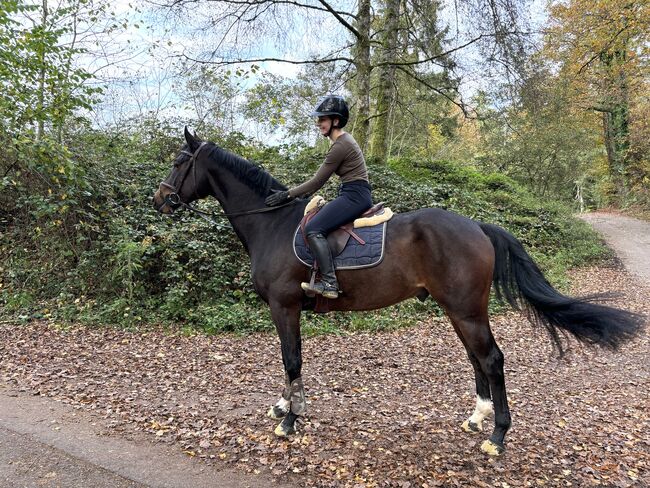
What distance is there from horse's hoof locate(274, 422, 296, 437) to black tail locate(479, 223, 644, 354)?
8.05 feet

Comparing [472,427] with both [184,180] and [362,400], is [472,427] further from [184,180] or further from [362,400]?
[184,180]

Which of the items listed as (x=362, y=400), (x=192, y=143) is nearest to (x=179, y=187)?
(x=192, y=143)

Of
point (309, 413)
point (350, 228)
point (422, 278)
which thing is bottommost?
point (309, 413)

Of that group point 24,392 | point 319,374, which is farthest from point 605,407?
point 24,392

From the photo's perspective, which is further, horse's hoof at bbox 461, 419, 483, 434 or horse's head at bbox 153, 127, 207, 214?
horse's head at bbox 153, 127, 207, 214

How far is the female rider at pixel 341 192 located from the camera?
396 centimetres

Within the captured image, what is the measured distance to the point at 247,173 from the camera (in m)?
4.50

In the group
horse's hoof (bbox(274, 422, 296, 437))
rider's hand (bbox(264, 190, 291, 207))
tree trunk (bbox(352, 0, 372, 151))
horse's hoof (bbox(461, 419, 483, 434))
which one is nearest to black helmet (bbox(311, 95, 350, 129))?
rider's hand (bbox(264, 190, 291, 207))

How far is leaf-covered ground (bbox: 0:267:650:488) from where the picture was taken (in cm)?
359

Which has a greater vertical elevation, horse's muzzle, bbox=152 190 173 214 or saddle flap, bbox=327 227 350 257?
horse's muzzle, bbox=152 190 173 214

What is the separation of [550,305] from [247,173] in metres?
3.33

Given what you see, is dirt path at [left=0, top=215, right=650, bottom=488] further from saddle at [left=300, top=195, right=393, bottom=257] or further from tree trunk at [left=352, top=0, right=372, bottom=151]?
tree trunk at [left=352, top=0, right=372, bottom=151]

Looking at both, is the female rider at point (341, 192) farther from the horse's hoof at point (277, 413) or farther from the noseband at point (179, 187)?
the horse's hoof at point (277, 413)

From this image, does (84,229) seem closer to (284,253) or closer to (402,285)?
(284,253)
